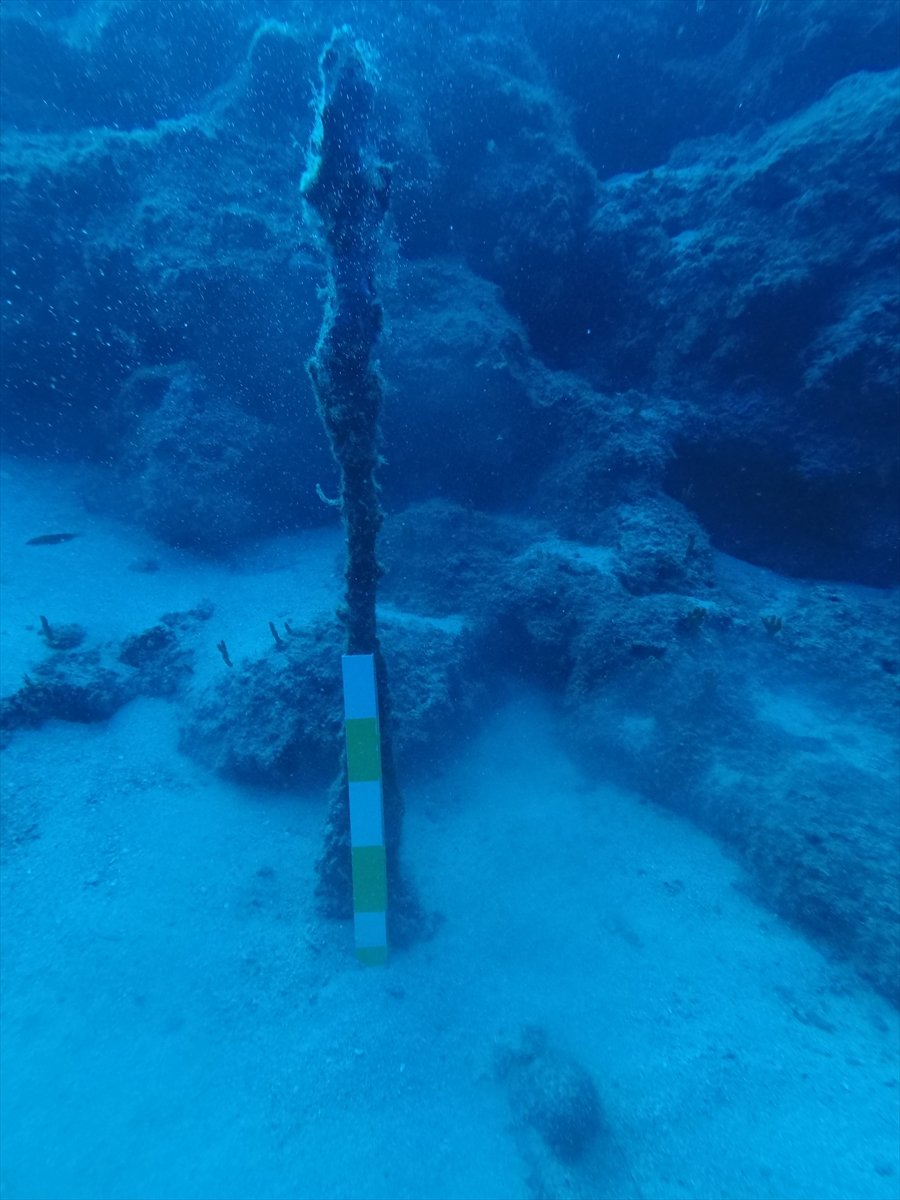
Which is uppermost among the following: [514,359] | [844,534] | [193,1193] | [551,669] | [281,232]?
[281,232]

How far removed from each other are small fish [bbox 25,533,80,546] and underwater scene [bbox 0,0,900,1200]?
62 mm

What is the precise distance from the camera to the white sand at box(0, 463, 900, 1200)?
2859 mm

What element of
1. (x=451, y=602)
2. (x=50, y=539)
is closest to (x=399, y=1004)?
(x=451, y=602)

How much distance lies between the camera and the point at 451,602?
617cm

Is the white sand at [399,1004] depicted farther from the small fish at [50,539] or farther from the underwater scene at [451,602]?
the small fish at [50,539]

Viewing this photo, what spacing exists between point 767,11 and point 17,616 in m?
13.6

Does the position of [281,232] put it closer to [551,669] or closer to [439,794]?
[551,669]

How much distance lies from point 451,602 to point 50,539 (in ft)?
18.0

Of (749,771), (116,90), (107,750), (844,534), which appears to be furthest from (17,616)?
(116,90)

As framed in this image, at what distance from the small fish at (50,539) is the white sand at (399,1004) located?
101 inches

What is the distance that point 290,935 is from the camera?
12.7ft

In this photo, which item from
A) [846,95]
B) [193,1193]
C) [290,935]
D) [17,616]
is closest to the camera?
[193,1193]

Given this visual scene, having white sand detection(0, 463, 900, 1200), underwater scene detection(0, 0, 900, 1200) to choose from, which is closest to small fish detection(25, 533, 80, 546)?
underwater scene detection(0, 0, 900, 1200)

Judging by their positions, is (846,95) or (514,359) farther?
(514,359)
